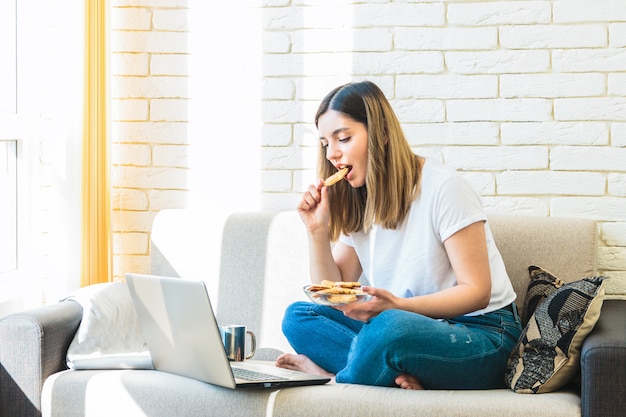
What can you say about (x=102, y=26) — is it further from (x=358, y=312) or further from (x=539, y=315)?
(x=539, y=315)

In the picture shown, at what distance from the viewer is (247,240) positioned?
Answer: 9.55 feet

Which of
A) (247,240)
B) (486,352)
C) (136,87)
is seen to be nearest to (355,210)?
(247,240)

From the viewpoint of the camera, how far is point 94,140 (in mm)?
3154

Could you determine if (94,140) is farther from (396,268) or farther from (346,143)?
(396,268)

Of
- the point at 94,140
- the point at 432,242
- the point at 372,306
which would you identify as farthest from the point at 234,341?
the point at 94,140

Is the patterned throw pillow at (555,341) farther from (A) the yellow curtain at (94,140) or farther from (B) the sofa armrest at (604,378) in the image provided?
(A) the yellow curtain at (94,140)

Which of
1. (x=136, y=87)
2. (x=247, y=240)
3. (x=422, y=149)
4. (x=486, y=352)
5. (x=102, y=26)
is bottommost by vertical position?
(x=486, y=352)

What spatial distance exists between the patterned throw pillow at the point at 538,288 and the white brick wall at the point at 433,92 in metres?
0.44

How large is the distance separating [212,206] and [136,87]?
1.73ft

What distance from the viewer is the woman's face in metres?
2.49

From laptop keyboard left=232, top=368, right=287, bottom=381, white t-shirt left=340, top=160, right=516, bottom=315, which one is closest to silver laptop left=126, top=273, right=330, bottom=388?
laptop keyboard left=232, top=368, right=287, bottom=381

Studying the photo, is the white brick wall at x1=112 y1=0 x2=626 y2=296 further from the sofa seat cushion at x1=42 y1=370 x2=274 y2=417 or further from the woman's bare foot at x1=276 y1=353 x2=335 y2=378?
the sofa seat cushion at x1=42 y1=370 x2=274 y2=417

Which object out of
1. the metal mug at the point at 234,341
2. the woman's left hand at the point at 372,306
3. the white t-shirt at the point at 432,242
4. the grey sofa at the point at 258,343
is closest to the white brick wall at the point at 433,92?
the grey sofa at the point at 258,343

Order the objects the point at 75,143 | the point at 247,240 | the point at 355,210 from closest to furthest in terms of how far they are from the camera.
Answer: the point at 355,210 < the point at 247,240 < the point at 75,143
